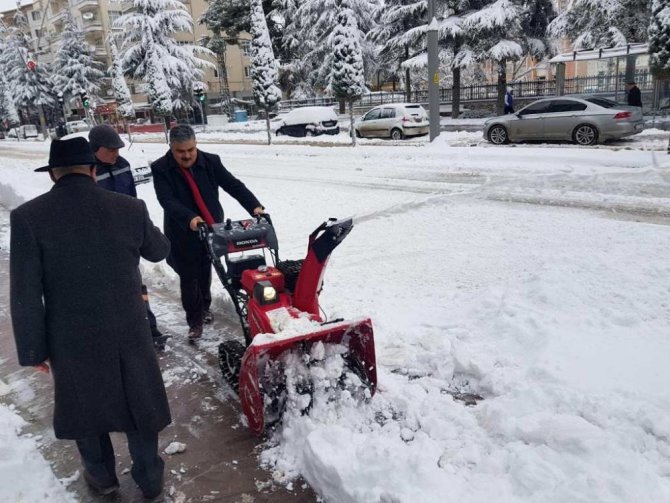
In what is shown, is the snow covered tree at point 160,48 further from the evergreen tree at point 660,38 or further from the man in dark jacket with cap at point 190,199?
the man in dark jacket with cap at point 190,199

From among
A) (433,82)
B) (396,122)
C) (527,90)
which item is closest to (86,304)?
(433,82)

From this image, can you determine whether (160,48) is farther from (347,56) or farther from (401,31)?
(347,56)

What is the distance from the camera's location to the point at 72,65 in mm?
48500

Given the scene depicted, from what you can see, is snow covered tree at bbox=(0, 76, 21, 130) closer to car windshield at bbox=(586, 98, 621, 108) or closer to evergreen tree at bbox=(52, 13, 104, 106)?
evergreen tree at bbox=(52, 13, 104, 106)

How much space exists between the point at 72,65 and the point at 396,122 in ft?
133

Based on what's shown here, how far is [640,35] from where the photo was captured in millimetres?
21922

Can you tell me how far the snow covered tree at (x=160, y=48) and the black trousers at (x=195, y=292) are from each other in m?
28.8

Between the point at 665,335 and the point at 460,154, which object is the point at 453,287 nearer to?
the point at 665,335

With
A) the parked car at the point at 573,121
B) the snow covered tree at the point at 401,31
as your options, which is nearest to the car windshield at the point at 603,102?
the parked car at the point at 573,121

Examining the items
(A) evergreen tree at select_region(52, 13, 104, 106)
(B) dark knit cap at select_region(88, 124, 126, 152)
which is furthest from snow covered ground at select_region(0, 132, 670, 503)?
(A) evergreen tree at select_region(52, 13, 104, 106)

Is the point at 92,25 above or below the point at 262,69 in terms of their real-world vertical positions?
above

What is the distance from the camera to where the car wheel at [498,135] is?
1636cm

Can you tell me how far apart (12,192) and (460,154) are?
36.4ft

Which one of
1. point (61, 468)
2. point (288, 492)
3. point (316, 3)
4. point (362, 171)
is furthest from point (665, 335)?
point (316, 3)
